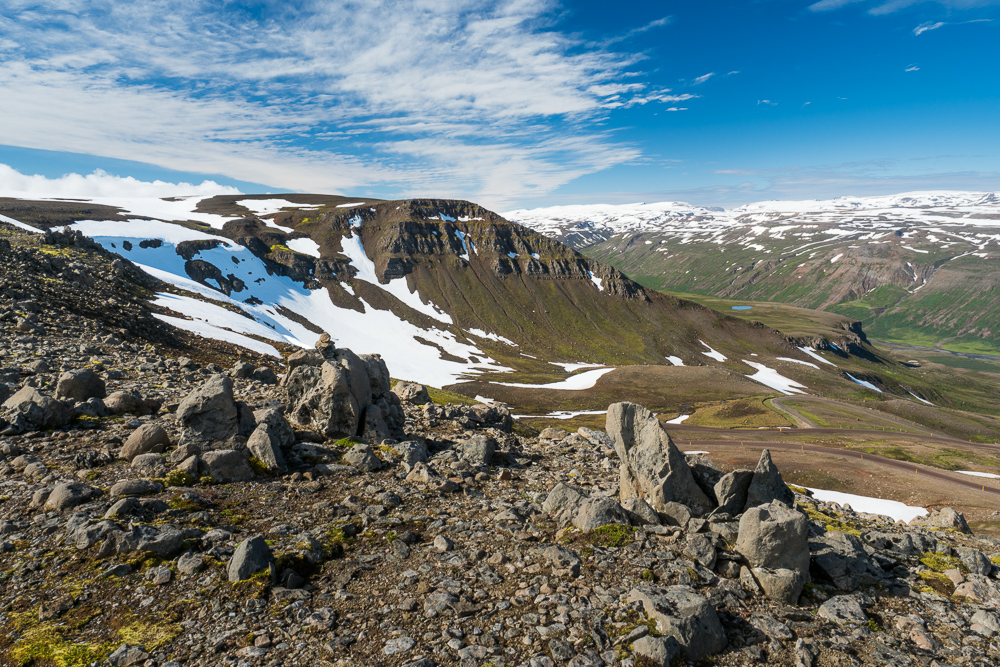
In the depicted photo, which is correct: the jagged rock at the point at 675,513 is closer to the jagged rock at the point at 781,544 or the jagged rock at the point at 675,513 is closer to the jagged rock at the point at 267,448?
the jagged rock at the point at 781,544

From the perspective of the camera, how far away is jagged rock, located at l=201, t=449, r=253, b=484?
1554 cm

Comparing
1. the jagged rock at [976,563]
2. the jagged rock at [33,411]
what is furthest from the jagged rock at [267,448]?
the jagged rock at [976,563]

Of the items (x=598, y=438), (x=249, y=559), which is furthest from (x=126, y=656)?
(x=598, y=438)

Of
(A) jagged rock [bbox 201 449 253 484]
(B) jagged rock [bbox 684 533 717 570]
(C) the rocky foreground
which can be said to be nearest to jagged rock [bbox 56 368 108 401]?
(C) the rocky foreground

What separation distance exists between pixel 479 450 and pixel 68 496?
14.2 meters

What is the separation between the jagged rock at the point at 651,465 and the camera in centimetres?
1673

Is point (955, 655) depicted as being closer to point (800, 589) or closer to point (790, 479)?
point (800, 589)

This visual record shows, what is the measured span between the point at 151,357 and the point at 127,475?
52.5 ft

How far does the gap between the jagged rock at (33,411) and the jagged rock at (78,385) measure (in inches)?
61.5

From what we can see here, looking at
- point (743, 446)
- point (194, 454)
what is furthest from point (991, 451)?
point (194, 454)

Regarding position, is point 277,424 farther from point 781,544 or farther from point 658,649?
point 781,544

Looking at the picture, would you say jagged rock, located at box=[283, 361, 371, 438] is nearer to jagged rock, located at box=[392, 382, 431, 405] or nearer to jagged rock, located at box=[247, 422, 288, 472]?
jagged rock, located at box=[247, 422, 288, 472]

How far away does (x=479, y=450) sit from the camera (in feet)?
68.8

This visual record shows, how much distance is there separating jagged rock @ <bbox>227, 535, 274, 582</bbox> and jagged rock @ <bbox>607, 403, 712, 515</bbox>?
12.8 m
